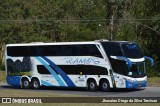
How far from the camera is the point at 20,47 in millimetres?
38562

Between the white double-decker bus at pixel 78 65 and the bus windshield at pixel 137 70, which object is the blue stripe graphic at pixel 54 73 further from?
the bus windshield at pixel 137 70

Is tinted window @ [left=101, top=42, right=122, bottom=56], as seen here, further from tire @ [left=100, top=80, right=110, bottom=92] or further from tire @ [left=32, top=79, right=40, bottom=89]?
tire @ [left=32, top=79, right=40, bottom=89]

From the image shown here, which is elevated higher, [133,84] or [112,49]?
[112,49]

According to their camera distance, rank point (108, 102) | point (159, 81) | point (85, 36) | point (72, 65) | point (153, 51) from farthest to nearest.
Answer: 1. point (85, 36)
2. point (153, 51)
3. point (159, 81)
4. point (72, 65)
5. point (108, 102)

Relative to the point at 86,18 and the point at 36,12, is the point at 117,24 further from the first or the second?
the point at 36,12

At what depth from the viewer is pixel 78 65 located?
35.6m

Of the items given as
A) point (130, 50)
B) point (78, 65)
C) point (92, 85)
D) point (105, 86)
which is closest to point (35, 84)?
point (78, 65)

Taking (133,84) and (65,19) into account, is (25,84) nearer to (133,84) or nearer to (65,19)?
(133,84)

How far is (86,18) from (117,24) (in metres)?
4.62

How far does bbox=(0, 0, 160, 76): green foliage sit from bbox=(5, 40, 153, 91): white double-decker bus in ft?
71.4

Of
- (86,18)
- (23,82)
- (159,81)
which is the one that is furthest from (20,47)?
(86,18)

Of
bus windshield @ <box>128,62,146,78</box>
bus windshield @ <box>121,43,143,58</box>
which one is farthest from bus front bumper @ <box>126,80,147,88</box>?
bus windshield @ <box>121,43,143,58</box>

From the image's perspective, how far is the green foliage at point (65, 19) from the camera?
6009cm

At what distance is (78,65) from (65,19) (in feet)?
88.5
